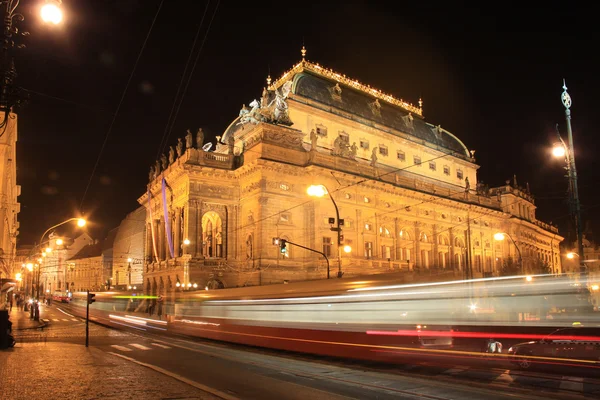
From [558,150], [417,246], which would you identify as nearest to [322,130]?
[417,246]

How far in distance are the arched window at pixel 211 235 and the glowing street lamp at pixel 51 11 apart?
125 ft

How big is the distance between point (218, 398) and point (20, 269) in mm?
75306

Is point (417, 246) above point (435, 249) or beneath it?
above

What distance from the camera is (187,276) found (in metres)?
42.5

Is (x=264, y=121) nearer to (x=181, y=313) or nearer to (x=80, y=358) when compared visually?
(x=181, y=313)

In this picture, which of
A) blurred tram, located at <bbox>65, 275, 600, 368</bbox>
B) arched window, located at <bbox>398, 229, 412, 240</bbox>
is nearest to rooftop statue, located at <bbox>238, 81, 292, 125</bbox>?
arched window, located at <bbox>398, 229, 412, 240</bbox>

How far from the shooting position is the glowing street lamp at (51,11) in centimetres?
980

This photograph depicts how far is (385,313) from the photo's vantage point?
1398cm

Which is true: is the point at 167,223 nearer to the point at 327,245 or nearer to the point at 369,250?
the point at 327,245

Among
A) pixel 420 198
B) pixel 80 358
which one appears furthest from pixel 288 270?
pixel 80 358

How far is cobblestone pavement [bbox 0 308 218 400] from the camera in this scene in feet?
34.0

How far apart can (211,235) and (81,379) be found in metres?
39.0

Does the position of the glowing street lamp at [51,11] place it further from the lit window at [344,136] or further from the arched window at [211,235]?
the lit window at [344,136]

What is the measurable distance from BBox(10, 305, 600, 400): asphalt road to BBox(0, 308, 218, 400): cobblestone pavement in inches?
14.8
